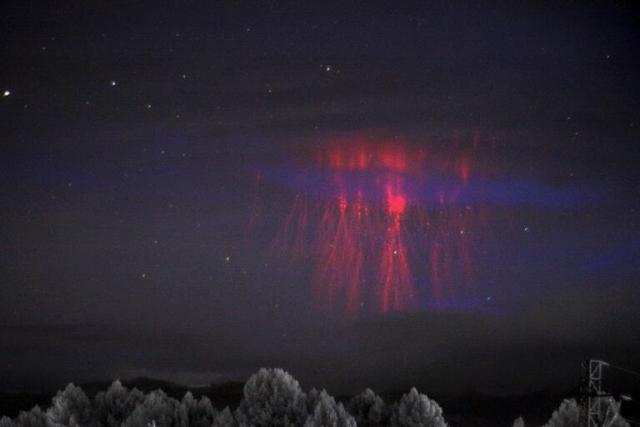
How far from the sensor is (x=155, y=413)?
72875 millimetres

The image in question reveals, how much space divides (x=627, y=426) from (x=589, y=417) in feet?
65.6

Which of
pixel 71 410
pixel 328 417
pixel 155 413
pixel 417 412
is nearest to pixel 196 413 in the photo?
pixel 155 413

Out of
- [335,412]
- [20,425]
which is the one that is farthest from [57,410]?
→ [335,412]

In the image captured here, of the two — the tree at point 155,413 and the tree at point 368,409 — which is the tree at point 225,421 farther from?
the tree at point 368,409

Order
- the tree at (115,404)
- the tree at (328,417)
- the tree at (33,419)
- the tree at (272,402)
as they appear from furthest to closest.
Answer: the tree at (115,404)
the tree at (33,419)
the tree at (272,402)
the tree at (328,417)

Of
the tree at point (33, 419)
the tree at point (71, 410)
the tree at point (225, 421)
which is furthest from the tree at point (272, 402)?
the tree at point (33, 419)

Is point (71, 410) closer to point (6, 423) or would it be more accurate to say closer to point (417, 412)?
point (6, 423)

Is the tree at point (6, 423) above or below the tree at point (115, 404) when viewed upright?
below

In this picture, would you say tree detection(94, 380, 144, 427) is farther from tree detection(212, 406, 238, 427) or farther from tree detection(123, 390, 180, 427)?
tree detection(212, 406, 238, 427)

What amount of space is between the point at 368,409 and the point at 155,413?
18283 millimetres

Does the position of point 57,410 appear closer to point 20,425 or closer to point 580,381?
point 20,425

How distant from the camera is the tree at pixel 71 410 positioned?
248 ft

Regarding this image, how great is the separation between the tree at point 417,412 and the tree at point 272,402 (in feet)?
27.6

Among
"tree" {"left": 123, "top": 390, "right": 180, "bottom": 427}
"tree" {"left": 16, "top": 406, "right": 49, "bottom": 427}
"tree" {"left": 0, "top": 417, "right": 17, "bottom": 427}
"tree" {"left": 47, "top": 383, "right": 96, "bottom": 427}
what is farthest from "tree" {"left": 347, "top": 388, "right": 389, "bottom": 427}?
"tree" {"left": 0, "top": 417, "right": 17, "bottom": 427}
